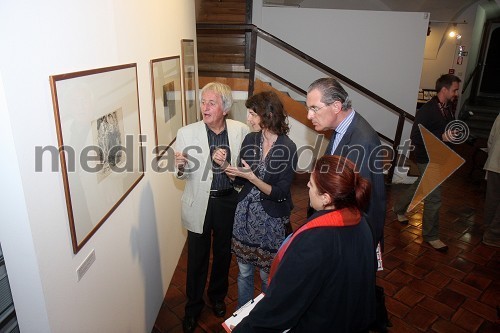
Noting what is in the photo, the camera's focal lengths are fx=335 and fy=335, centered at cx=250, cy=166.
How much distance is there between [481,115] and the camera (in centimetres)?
912

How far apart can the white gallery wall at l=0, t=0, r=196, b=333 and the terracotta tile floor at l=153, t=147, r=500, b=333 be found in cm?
78

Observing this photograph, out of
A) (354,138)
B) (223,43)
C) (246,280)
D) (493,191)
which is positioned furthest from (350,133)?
(223,43)

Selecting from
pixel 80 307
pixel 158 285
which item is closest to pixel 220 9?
pixel 158 285

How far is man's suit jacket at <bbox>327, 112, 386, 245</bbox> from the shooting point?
1814 millimetres

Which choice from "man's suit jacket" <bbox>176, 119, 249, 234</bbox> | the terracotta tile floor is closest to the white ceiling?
the terracotta tile floor

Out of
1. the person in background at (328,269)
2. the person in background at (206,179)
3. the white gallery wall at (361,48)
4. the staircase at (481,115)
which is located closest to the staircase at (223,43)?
the white gallery wall at (361,48)

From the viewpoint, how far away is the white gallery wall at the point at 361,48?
21.4ft

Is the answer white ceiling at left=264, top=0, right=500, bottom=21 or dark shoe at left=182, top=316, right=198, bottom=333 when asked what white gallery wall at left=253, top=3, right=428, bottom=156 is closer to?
white ceiling at left=264, top=0, right=500, bottom=21

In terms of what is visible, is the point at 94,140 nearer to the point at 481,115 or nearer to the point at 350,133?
the point at 350,133

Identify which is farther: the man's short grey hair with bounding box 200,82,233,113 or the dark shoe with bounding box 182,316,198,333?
the dark shoe with bounding box 182,316,198,333

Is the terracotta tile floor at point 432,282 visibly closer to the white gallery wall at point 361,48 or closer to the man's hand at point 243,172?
the man's hand at point 243,172

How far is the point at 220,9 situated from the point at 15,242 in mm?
6525

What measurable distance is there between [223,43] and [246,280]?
4978 millimetres

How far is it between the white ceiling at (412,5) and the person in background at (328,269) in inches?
283
